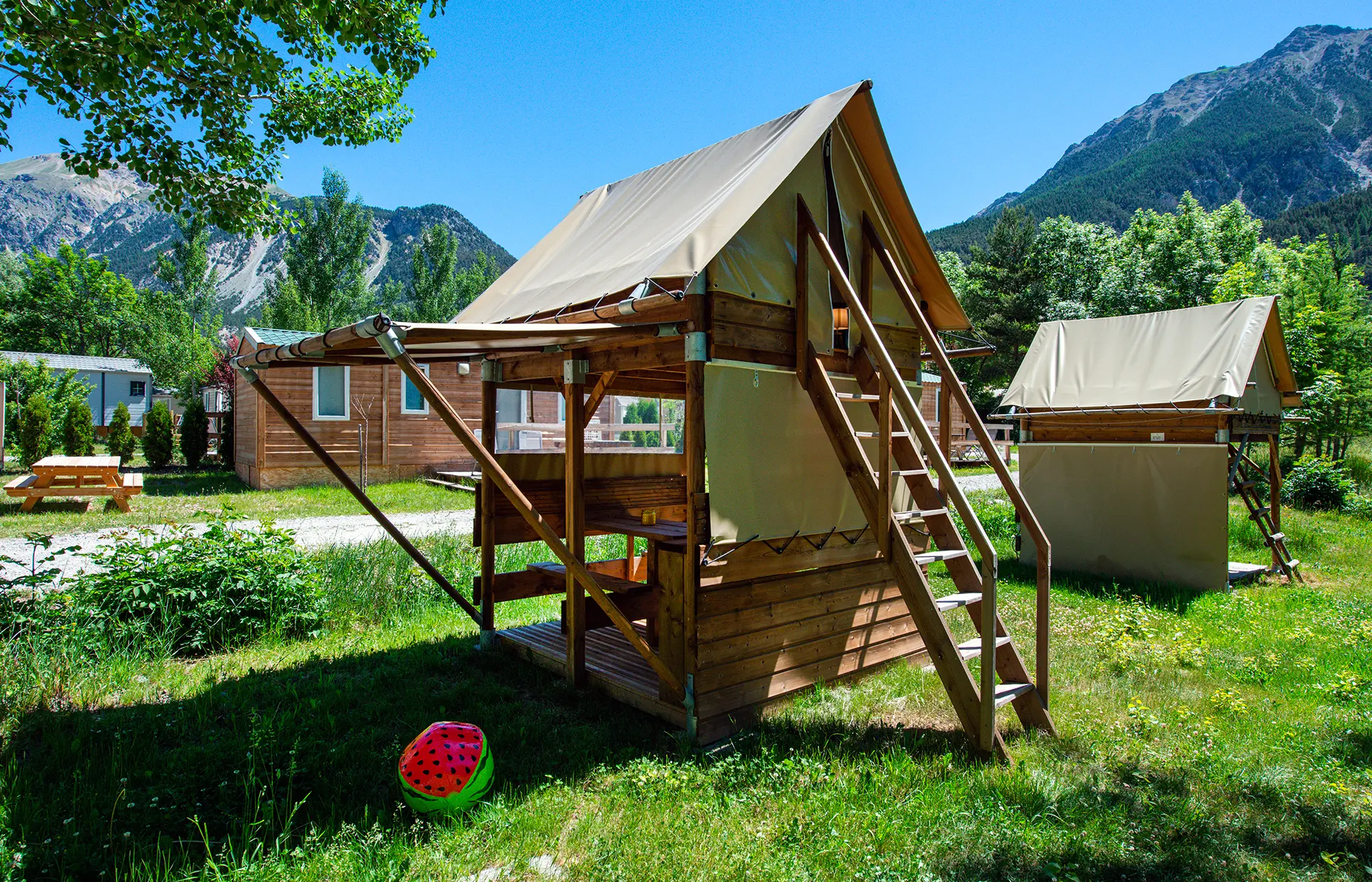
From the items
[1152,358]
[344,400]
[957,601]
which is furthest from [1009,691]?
[344,400]

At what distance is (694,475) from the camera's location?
176 inches

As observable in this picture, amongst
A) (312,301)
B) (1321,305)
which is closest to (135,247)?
(312,301)

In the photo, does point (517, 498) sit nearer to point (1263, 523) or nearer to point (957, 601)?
point (957, 601)

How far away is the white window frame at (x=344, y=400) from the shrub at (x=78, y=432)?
7569 mm

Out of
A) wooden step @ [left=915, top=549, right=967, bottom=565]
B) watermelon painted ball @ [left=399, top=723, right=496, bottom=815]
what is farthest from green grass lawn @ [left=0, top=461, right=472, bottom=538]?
wooden step @ [left=915, top=549, right=967, bottom=565]

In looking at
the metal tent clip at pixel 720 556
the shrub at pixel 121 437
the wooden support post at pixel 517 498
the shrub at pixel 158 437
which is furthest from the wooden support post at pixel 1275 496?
the shrub at pixel 121 437

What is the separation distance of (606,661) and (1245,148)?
13998cm

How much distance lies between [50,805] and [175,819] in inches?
23.2

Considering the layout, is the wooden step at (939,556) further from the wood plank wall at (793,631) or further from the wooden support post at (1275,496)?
the wooden support post at (1275,496)

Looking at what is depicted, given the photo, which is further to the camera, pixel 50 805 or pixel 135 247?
pixel 135 247

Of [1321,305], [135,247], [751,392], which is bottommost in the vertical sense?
[751,392]

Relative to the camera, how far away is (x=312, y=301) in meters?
36.0

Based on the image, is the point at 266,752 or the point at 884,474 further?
the point at 884,474

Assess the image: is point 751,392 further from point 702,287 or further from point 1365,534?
point 1365,534
